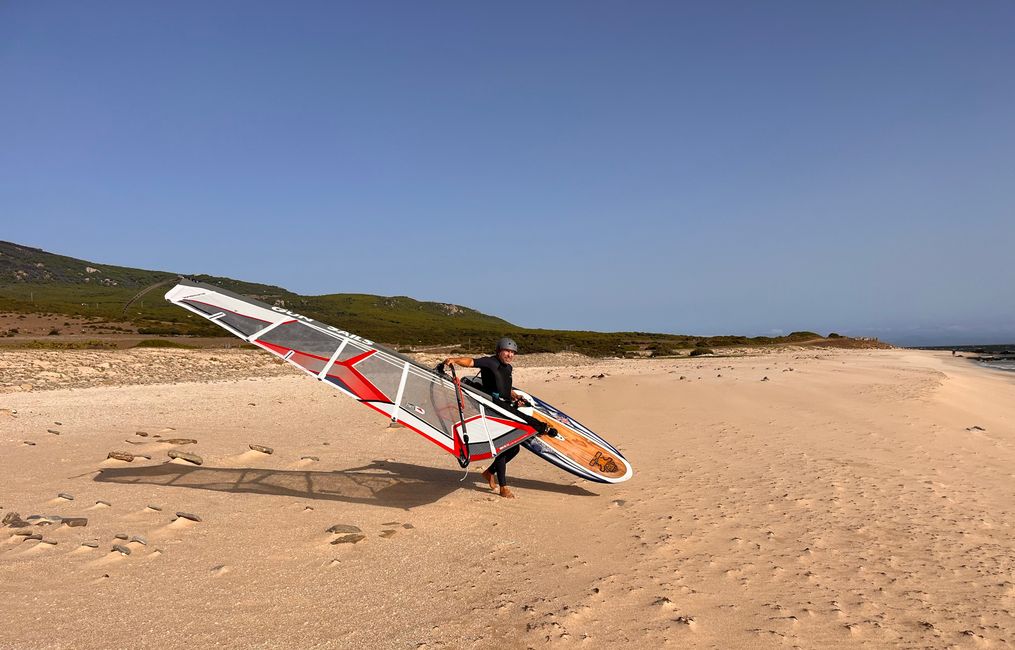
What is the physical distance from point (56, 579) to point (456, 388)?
453cm

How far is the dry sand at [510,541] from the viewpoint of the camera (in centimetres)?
456

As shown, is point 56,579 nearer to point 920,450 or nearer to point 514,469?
point 514,469

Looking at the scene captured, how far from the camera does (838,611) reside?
488 cm

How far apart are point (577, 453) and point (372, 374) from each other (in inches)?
140

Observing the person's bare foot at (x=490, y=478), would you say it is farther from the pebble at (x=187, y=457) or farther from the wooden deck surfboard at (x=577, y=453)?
the pebble at (x=187, y=457)

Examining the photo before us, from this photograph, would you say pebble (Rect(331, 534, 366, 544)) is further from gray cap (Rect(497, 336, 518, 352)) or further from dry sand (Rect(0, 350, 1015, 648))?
gray cap (Rect(497, 336, 518, 352))

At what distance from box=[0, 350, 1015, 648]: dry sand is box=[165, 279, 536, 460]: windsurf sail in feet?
3.49

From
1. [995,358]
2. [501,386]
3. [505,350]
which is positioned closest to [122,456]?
[501,386]

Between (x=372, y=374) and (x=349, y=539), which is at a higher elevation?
(x=372, y=374)

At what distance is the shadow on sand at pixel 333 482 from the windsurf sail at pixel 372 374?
1.28 metres

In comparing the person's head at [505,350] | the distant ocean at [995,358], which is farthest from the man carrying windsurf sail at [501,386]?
the distant ocean at [995,358]

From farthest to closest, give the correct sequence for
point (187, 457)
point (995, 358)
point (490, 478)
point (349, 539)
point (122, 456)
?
1. point (995, 358)
2. point (187, 457)
3. point (122, 456)
4. point (490, 478)
5. point (349, 539)

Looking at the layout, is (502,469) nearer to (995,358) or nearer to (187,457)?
(187,457)

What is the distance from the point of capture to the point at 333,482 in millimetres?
8883
